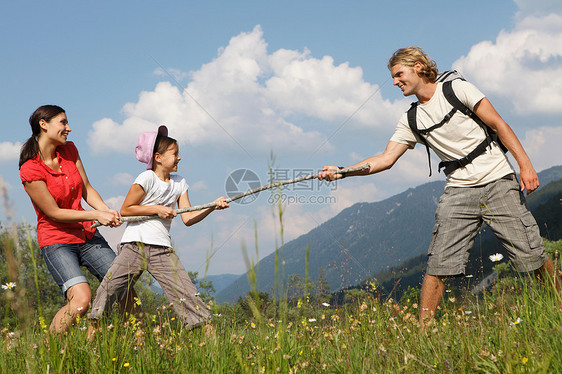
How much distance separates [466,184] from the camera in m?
4.53

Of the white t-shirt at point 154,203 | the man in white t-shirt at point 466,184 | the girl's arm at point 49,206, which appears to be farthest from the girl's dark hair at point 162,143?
the man in white t-shirt at point 466,184

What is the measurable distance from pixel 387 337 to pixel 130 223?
9.40 feet

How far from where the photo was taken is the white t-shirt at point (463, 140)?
14.6 ft

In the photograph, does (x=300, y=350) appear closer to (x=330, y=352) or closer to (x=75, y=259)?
(x=330, y=352)

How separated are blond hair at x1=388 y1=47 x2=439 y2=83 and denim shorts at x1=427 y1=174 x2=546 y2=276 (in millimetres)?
1208

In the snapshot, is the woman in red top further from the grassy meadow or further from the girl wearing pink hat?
the grassy meadow

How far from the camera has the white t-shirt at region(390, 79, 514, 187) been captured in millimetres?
4438

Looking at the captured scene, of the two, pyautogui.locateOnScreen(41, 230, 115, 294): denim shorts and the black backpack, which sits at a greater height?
the black backpack

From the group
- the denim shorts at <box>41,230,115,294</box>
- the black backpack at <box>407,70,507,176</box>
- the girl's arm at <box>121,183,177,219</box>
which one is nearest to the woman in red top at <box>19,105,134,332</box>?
the denim shorts at <box>41,230,115,294</box>

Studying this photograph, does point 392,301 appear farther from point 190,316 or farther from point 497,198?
point 190,316

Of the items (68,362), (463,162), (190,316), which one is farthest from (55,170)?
(463,162)

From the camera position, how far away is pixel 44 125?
4828 millimetres

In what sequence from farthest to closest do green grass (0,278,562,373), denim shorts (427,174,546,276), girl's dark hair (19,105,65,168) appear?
girl's dark hair (19,105,65,168), denim shorts (427,174,546,276), green grass (0,278,562,373)

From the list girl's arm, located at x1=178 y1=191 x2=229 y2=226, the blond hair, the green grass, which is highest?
the blond hair
